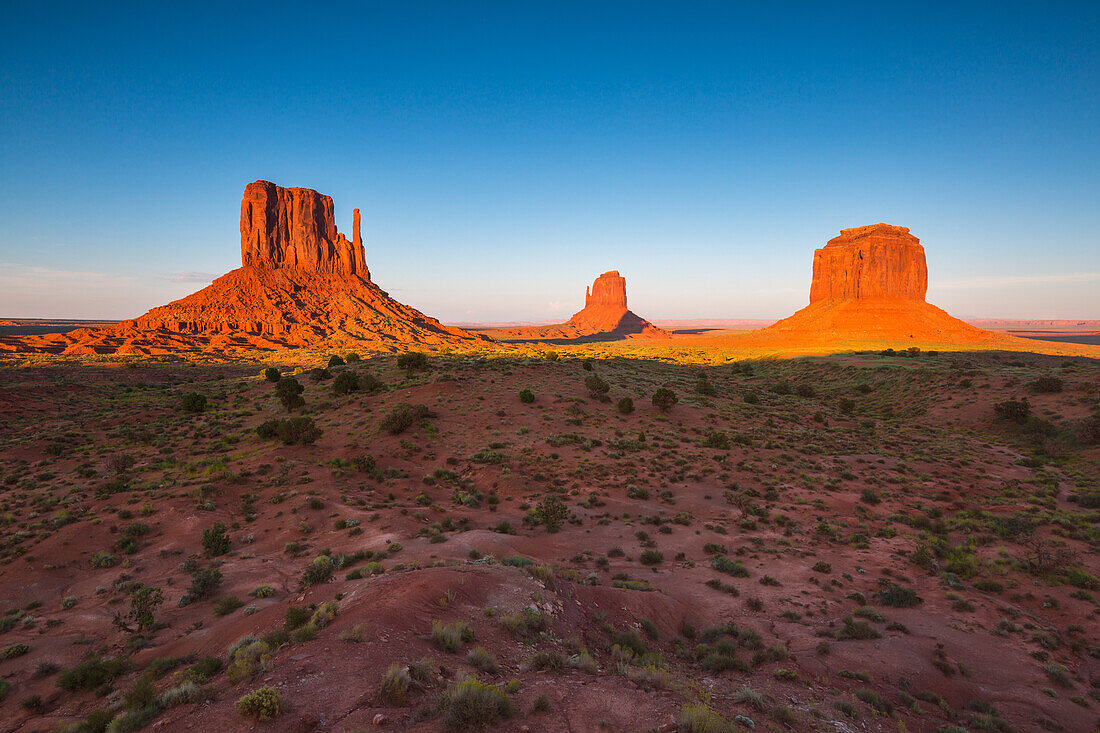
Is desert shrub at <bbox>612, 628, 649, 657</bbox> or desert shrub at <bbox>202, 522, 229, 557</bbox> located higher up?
Result: desert shrub at <bbox>612, 628, 649, 657</bbox>

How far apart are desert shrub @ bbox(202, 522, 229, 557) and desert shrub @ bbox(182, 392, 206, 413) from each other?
25195mm

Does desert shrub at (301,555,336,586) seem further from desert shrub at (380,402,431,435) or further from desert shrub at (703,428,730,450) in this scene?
desert shrub at (703,428,730,450)

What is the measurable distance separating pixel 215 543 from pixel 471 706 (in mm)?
13660

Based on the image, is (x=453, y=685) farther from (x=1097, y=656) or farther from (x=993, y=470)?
(x=993, y=470)

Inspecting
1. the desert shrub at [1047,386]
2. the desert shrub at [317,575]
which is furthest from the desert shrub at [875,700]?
the desert shrub at [1047,386]

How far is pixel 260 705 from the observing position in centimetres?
577

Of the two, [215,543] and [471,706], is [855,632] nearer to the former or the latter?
[471,706]

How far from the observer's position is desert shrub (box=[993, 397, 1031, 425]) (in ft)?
108

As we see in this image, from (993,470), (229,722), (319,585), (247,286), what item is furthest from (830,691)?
(247,286)

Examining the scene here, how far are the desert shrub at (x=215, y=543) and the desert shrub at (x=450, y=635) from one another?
1090 cm

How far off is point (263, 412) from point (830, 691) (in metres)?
38.3

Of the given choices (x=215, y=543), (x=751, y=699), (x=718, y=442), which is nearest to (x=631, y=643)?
(x=751, y=699)

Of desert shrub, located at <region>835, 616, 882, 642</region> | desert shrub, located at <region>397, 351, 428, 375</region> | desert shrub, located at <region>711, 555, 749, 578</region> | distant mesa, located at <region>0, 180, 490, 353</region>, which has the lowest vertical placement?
desert shrub, located at <region>711, 555, 749, 578</region>

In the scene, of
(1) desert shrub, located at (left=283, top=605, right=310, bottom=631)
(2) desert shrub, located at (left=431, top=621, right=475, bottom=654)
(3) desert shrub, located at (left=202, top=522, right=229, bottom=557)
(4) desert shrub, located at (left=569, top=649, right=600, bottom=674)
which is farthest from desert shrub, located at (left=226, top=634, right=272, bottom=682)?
(3) desert shrub, located at (left=202, top=522, right=229, bottom=557)
